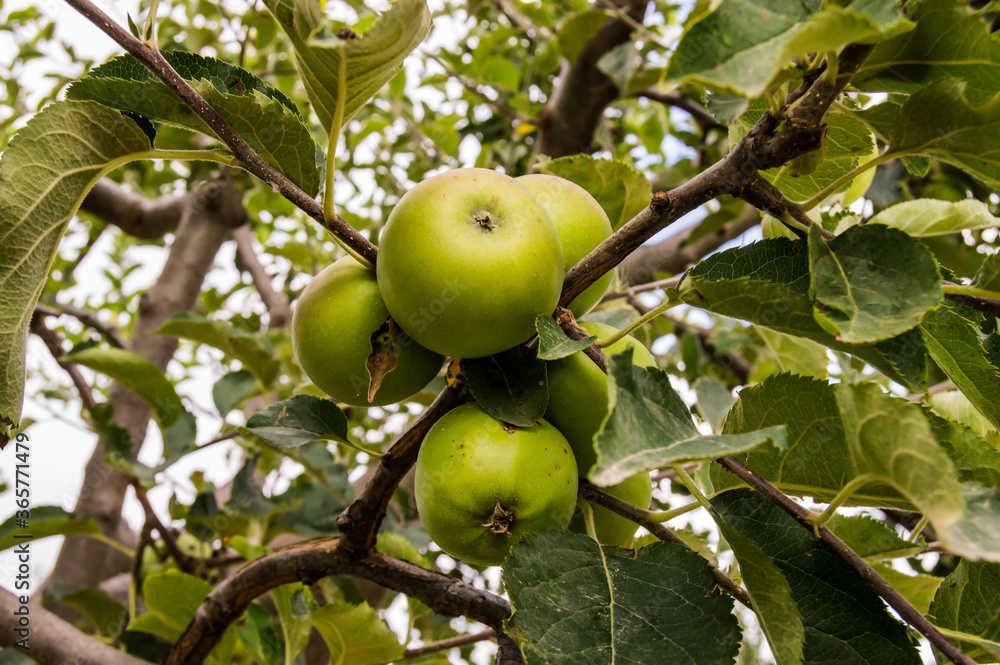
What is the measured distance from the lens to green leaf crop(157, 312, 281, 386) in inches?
61.9

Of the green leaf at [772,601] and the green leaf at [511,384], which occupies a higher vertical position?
the green leaf at [511,384]

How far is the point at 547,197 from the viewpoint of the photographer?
2.92 ft

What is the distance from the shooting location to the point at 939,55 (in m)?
0.59

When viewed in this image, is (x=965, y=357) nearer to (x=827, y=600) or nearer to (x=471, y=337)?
(x=827, y=600)

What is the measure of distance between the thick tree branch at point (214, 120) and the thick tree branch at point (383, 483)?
0.75ft

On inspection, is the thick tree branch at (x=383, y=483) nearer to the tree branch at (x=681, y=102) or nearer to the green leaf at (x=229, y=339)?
the green leaf at (x=229, y=339)

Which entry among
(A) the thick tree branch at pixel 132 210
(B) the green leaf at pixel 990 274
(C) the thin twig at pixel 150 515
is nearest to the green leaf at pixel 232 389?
(C) the thin twig at pixel 150 515

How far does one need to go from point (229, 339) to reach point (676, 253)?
1552 mm

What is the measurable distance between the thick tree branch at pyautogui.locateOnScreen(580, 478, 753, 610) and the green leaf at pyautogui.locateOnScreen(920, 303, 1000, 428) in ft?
0.97

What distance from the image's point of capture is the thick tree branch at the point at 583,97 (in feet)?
6.99

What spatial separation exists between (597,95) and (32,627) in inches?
78.4

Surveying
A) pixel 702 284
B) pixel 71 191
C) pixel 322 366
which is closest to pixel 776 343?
pixel 702 284

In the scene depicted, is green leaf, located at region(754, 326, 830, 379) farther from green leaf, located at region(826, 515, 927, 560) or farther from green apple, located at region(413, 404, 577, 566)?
green apple, located at region(413, 404, 577, 566)

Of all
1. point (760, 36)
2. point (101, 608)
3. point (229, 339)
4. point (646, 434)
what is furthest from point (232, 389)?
point (760, 36)
